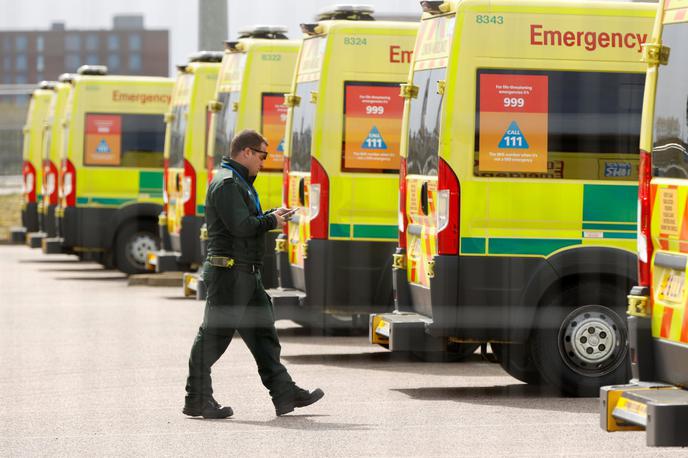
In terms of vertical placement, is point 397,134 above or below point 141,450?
above

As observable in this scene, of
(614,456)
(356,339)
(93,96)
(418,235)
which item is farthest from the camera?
(93,96)

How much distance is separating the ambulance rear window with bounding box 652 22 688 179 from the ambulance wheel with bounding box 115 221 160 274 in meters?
15.5

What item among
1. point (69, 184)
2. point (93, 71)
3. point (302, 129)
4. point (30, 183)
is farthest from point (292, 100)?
point (30, 183)

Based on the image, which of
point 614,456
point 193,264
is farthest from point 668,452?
point 193,264

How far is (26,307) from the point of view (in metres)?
18.6

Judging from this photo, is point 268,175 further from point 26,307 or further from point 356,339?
point 26,307

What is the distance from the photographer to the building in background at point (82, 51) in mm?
117312

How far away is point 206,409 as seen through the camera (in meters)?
9.57

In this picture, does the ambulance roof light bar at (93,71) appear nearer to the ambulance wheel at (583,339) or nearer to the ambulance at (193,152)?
the ambulance at (193,152)

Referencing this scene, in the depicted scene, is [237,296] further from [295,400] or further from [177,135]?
[177,135]

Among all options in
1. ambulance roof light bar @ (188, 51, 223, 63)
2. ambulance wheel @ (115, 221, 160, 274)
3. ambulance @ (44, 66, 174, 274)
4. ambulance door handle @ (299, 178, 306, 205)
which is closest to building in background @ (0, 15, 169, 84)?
ambulance wheel @ (115, 221, 160, 274)

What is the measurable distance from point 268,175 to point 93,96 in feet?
26.4

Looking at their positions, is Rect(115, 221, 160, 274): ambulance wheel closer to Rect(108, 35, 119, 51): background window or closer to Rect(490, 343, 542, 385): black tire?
Rect(490, 343, 542, 385): black tire

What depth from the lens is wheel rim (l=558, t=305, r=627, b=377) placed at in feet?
34.3
